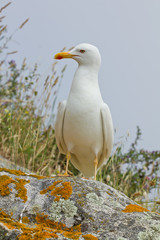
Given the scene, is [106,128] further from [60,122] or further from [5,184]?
[5,184]

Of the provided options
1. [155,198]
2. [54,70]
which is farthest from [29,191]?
[54,70]

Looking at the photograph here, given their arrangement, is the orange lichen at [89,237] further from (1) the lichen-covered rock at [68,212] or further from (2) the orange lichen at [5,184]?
(2) the orange lichen at [5,184]

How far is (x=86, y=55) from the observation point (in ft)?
11.0

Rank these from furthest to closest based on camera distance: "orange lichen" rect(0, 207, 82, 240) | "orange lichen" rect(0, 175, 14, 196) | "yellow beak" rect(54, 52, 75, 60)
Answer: "yellow beak" rect(54, 52, 75, 60)
"orange lichen" rect(0, 175, 14, 196)
"orange lichen" rect(0, 207, 82, 240)

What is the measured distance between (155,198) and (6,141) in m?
2.98

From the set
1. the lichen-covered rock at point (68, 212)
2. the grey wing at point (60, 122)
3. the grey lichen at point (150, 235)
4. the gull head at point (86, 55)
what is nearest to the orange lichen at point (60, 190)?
the lichen-covered rock at point (68, 212)

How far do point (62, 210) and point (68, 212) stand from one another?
1.7 inches

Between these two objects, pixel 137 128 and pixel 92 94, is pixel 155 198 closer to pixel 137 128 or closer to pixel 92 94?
pixel 137 128

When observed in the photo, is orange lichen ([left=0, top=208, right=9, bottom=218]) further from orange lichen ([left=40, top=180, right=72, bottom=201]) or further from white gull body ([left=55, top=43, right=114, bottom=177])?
white gull body ([left=55, top=43, right=114, bottom=177])

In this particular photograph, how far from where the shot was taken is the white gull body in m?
3.11

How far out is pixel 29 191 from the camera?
7.27ft

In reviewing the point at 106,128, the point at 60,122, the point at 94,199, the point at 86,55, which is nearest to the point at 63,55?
the point at 86,55

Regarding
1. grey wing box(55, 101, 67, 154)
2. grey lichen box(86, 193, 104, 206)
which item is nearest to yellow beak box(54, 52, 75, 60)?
grey wing box(55, 101, 67, 154)

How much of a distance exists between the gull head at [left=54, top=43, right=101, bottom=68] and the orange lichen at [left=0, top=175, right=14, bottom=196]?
62.8 inches
